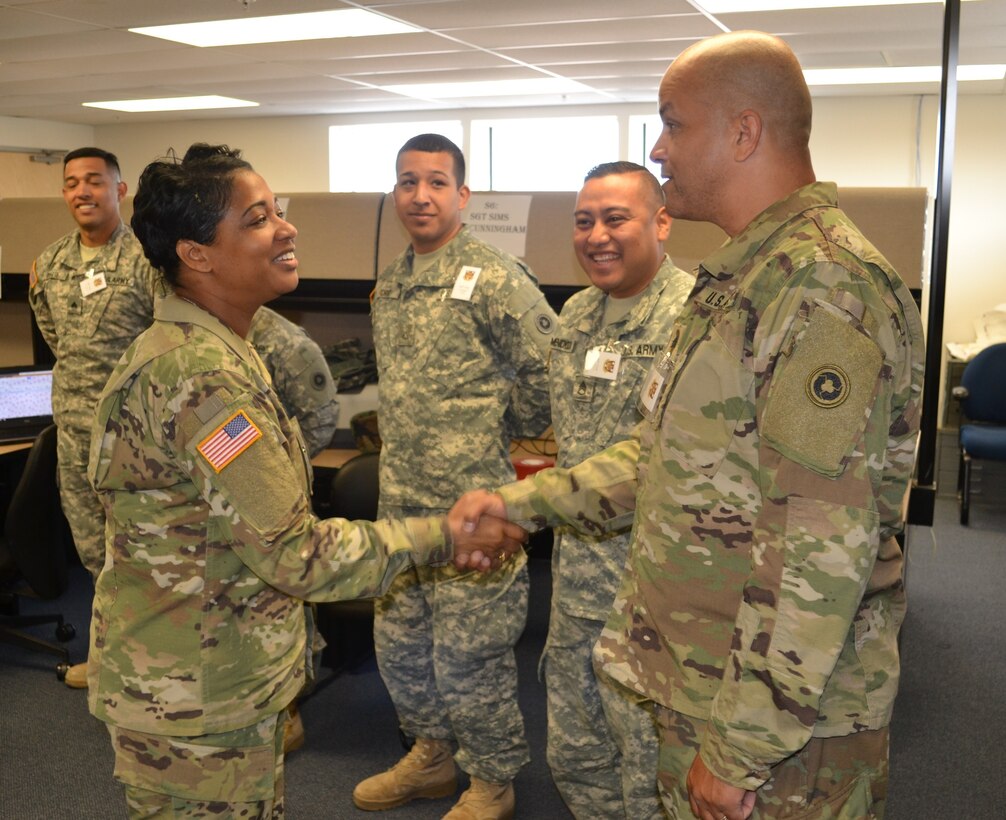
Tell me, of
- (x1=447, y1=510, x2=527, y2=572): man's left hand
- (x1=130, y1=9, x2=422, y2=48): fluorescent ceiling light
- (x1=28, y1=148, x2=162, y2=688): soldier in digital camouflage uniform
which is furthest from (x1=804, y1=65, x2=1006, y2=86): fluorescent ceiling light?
(x1=447, y1=510, x2=527, y2=572): man's left hand

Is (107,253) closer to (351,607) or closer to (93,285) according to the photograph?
(93,285)

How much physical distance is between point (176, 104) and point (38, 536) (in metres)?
7.79

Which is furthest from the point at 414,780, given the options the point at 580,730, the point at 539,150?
the point at 539,150

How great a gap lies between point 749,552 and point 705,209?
1.50 feet

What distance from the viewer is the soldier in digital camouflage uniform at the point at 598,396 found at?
7.02 feet

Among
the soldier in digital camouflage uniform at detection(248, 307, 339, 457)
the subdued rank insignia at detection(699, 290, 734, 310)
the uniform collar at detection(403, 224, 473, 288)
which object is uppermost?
the uniform collar at detection(403, 224, 473, 288)

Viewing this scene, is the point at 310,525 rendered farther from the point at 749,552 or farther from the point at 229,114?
the point at 229,114

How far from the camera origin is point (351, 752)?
9.30 feet

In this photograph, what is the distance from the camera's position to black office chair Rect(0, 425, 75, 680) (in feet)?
10.4

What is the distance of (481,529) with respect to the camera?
68.2 inches

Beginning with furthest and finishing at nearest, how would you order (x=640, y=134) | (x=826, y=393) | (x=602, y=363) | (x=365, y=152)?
(x=365, y=152)
(x=640, y=134)
(x=602, y=363)
(x=826, y=393)

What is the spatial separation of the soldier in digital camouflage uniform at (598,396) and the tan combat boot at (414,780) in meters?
0.44

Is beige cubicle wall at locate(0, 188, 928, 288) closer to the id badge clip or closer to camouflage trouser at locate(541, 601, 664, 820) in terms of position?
the id badge clip

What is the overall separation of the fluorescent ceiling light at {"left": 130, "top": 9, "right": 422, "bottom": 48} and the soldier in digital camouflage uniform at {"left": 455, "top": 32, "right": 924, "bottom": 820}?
493 cm
